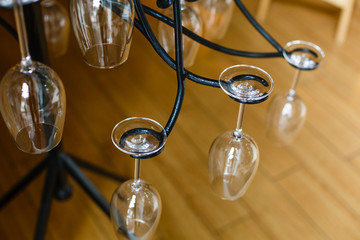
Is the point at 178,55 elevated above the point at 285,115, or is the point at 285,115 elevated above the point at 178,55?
the point at 178,55

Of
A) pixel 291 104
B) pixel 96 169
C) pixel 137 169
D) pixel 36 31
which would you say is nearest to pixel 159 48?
pixel 137 169

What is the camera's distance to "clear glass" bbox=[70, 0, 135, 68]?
0.69 m

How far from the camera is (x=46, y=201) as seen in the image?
155 centimetres

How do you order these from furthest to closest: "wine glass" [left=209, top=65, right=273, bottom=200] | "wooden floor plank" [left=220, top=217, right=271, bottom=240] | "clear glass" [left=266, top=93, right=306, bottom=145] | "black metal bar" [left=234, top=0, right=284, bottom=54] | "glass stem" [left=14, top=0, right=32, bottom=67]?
1. "wooden floor plank" [left=220, top=217, right=271, bottom=240]
2. "clear glass" [left=266, top=93, right=306, bottom=145]
3. "black metal bar" [left=234, top=0, right=284, bottom=54]
4. "wine glass" [left=209, top=65, right=273, bottom=200]
5. "glass stem" [left=14, top=0, right=32, bottom=67]

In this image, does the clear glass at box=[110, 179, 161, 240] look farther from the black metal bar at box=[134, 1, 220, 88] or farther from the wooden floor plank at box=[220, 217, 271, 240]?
the wooden floor plank at box=[220, 217, 271, 240]

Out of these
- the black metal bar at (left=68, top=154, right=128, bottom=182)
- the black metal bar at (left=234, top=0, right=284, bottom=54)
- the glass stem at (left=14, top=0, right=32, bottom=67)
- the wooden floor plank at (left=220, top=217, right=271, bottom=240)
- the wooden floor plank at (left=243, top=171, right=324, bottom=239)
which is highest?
the glass stem at (left=14, top=0, right=32, bottom=67)

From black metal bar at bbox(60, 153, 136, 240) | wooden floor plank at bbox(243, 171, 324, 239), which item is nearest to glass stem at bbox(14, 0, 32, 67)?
black metal bar at bbox(60, 153, 136, 240)

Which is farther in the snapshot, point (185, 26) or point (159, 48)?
point (185, 26)

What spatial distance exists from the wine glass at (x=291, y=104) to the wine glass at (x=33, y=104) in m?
0.45

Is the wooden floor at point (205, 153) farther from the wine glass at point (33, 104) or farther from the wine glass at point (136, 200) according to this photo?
the wine glass at point (33, 104)

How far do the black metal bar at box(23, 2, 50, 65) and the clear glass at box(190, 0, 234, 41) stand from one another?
375mm

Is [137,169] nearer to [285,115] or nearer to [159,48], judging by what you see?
[159,48]

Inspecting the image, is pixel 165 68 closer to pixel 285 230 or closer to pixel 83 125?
pixel 83 125

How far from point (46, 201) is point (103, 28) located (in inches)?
38.0
